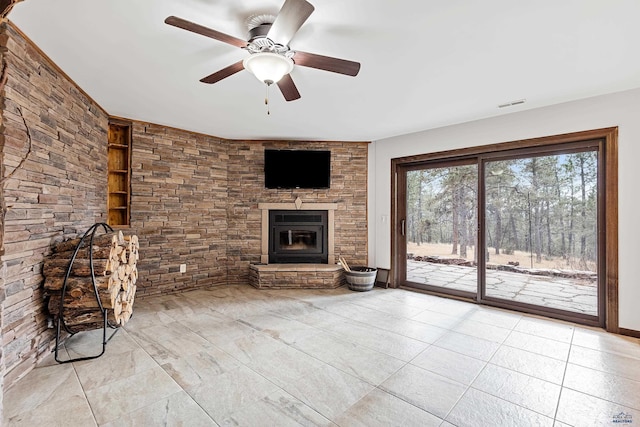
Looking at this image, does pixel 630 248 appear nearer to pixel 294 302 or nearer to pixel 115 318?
pixel 294 302

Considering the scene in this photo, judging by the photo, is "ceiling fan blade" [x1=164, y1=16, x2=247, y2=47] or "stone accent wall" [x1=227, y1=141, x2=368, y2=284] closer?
"ceiling fan blade" [x1=164, y1=16, x2=247, y2=47]

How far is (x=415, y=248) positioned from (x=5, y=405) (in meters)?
4.54

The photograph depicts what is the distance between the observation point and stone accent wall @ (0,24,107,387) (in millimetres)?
2121

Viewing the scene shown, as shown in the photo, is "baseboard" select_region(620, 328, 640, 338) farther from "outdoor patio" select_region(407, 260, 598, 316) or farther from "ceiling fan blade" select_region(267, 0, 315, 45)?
"ceiling fan blade" select_region(267, 0, 315, 45)

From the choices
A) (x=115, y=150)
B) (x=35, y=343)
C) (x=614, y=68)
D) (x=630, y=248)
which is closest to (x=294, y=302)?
(x=35, y=343)

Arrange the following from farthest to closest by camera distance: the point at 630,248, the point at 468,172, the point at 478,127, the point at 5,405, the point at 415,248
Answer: the point at 415,248
the point at 468,172
the point at 478,127
the point at 630,248
the point at 5,405

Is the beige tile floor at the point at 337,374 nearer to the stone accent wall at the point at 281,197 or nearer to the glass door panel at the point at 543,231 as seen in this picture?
the glass door panel at the point at 543,231

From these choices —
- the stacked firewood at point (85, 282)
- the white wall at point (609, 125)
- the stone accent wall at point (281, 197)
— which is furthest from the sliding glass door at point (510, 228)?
the stacked firewood at point (85, 282)

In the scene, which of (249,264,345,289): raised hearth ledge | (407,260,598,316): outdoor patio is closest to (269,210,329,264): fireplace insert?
(249,264,345,289): raised hearth ledge

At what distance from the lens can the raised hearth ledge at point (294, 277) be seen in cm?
464

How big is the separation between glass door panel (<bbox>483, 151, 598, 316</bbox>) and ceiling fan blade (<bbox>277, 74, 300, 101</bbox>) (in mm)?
2803

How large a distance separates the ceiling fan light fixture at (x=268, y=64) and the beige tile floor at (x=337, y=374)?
219 cm

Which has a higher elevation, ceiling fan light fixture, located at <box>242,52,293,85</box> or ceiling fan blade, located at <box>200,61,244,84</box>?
ceiling fan blade, located at <box>200,61,244,84</box>

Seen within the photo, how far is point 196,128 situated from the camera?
4.32 metres
